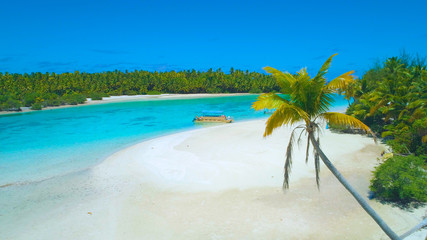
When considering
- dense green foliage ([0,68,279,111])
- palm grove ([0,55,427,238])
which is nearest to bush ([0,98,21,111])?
dense green foliage ([0,68,279,111])

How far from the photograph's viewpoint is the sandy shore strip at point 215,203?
741 cm

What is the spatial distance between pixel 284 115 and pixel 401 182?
5718 mm

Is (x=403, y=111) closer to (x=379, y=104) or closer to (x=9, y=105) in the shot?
(x=379, y=104)

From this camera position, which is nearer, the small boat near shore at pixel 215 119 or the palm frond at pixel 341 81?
the palm frond at pixel 341 81

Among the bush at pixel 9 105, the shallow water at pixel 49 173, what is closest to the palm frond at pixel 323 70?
the shallow water at pixel 49 173

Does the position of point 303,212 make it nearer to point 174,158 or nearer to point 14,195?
point 174,158

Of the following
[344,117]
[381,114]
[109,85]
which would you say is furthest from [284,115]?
[109,85]

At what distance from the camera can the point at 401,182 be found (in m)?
8.20

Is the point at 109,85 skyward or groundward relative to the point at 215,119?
skyward

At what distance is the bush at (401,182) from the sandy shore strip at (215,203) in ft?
1.64

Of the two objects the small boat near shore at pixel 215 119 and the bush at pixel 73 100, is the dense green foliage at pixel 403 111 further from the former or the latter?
the bush at pixel 73 100

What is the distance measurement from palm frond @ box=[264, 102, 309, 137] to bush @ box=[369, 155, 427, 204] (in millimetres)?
5270

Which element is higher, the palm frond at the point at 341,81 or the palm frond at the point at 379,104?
the palm frond at the point at 341,81

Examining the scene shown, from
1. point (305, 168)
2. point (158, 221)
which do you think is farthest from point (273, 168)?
point (158, 221)
